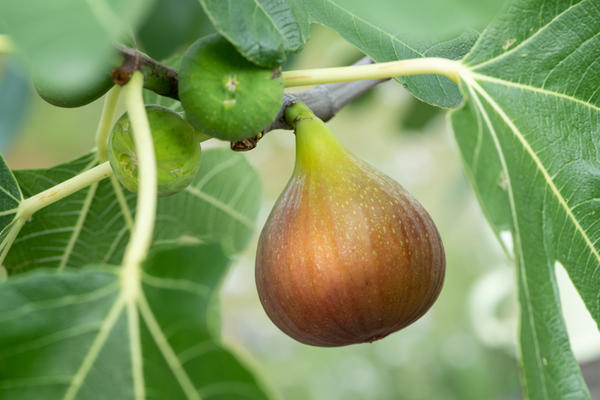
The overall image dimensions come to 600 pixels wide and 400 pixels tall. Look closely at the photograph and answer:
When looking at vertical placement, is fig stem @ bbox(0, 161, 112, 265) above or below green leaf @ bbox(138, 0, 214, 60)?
below

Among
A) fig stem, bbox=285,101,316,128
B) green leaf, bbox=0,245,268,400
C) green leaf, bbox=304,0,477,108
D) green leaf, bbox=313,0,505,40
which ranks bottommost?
green leaf, bbox=0,245,268,400

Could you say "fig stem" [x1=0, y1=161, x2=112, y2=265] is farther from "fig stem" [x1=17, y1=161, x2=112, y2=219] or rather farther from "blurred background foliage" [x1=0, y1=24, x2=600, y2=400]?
"blurred background foliage" [x1=0, y1=24, x2=600, y2=400]

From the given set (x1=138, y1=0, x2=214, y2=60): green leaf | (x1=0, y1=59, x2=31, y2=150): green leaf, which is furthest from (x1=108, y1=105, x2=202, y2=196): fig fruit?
(x1=0, y1=59, x2=31, y2=150): green leaf

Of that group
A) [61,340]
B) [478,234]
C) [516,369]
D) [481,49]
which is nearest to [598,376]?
[516,369]

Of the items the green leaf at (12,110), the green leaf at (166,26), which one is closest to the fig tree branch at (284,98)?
the green leaf at (166,26)

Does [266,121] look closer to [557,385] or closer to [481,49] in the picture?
[481,49]

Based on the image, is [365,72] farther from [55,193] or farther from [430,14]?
[55,193]

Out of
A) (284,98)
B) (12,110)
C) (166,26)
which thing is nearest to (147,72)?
(284,98)
